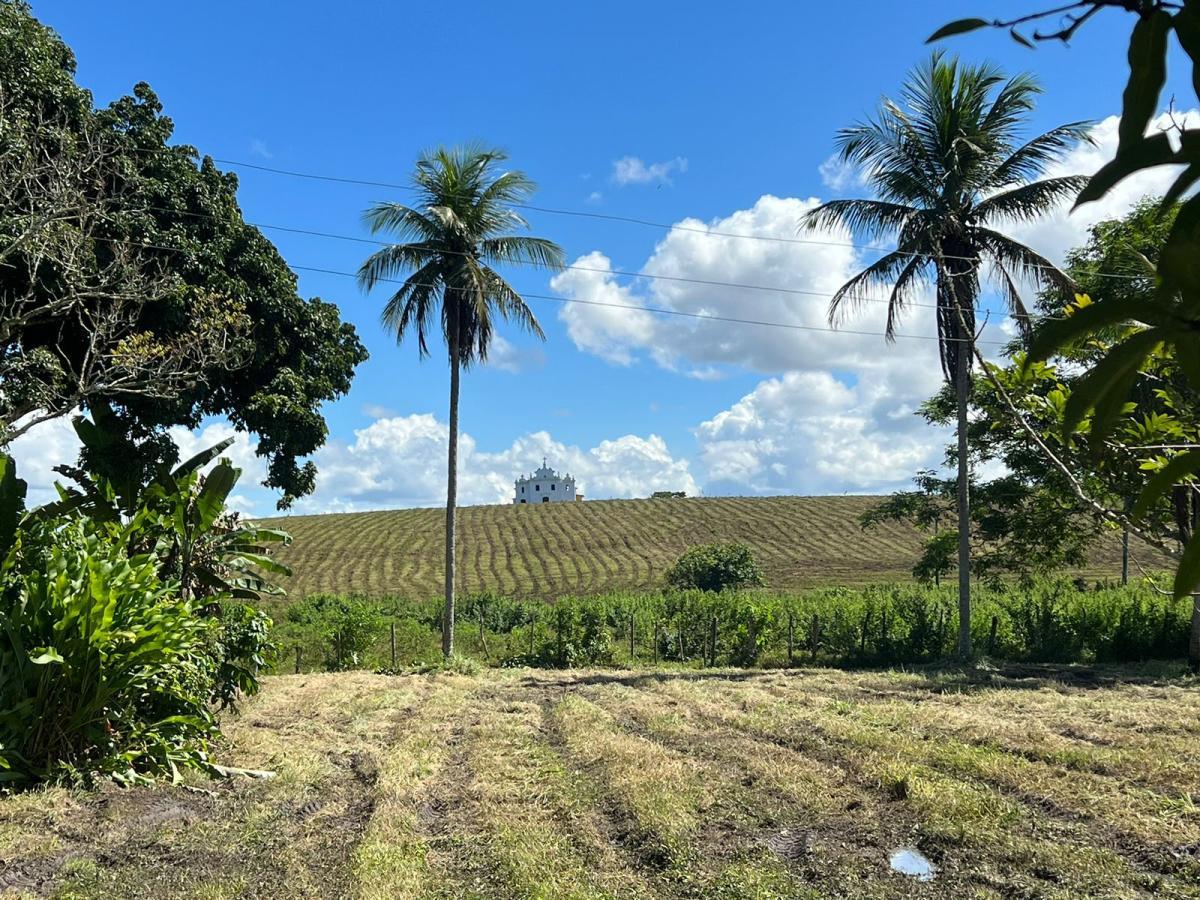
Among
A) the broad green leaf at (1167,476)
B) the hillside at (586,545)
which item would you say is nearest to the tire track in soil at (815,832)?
the broad green leaf at (1167,476)

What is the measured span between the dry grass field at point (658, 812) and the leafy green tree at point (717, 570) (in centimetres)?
2855

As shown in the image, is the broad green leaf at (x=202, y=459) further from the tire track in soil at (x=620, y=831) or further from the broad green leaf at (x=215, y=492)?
the tire track in soil at (x=620, y=831)

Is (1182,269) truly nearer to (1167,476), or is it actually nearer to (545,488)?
(1167,476)

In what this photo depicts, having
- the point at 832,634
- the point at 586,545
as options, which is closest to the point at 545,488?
the point at 586,545

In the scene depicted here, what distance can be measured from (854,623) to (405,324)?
11934 mm

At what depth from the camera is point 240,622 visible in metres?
8.57

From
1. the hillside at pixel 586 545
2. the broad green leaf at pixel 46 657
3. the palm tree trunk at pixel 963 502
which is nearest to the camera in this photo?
the broad green leaf at pixel 46 657

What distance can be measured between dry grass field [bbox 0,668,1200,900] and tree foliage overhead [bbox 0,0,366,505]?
12.2 feet

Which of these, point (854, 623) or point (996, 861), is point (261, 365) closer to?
point (996, 861)

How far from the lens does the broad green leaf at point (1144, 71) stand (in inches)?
29.2

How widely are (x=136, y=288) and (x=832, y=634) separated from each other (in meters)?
16.5

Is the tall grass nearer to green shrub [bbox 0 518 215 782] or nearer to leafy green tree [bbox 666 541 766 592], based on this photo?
green shrub [bbox 0 518 215 782]

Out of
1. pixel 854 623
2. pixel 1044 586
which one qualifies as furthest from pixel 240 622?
pixel 1044 586

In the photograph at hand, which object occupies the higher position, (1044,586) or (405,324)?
(405,324)
